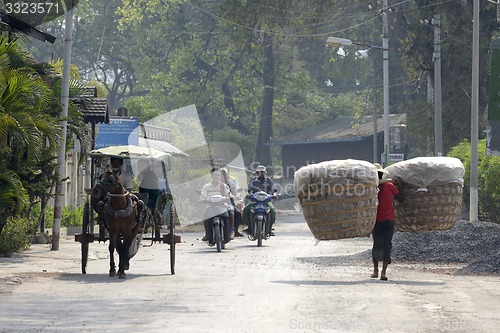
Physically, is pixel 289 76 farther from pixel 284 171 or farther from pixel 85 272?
pixel 85 272

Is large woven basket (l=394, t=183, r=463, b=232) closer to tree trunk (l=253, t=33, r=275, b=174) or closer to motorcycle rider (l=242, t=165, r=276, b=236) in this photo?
motorcycle rider (l=242, t=165, r=276, b=236)

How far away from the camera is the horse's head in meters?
17.2

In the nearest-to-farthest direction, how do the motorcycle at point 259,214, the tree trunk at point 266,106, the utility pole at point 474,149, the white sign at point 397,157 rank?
the motorcycle at point 259,214 → the utility pole at point 474,149 → the white sign at point 397,157 → the tree trunk at point 266,106

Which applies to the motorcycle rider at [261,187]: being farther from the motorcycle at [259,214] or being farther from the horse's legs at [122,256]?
the horse's legs at [122,256]

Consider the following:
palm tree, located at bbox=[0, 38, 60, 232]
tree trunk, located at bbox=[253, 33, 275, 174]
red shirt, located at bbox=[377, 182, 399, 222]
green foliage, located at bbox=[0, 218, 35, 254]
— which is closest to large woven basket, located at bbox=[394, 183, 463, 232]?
red shirt, located at bbox=[377, 182, 399, 222]

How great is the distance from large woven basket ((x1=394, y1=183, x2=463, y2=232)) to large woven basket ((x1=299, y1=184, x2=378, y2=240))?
55.0 inches

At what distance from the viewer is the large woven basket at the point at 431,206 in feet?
61.7

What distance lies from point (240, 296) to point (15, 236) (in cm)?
895

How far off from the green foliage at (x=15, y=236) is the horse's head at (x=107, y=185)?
17.6 ft

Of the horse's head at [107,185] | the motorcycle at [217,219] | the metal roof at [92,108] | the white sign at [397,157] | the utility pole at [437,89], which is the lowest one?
the motorcycle at [217,219]

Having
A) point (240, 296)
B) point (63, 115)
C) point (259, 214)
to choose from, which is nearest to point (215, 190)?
point (259, 214)

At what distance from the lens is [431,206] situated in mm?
18812

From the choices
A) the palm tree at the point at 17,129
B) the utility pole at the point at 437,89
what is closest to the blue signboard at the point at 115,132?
the utility pole at the point at 437,89

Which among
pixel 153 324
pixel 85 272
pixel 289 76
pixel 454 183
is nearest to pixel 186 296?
pixel 153 324
